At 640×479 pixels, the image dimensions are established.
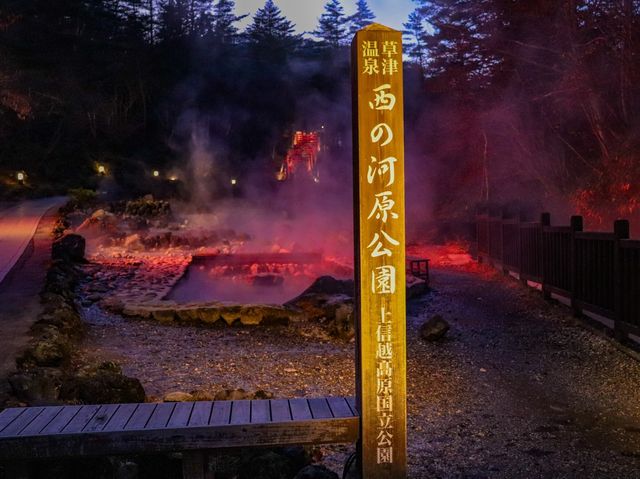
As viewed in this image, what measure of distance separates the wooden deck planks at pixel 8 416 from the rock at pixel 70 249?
10.3 m

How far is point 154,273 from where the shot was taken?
13.2m

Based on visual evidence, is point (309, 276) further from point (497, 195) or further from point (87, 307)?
point (497, 195)

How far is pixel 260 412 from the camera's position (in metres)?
3.21

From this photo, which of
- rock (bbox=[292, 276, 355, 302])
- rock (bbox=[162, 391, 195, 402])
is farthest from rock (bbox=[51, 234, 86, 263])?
rock (bbox=[162, 391, 195, 402])

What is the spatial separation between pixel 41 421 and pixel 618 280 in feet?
21.2

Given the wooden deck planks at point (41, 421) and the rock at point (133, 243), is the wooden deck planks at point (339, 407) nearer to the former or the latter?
the wooden deck planks at point (41, 421)

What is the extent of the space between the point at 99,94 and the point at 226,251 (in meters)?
22.0

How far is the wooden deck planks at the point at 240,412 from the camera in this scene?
120 inches

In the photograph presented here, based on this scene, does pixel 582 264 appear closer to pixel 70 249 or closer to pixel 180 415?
pixel 180 415

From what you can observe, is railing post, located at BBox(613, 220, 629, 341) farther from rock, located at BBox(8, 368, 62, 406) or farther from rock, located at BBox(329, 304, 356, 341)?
rock, located at BBox(8, 368, 62, 406)

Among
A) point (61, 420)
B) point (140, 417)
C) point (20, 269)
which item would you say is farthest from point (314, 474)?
point (20, 269)

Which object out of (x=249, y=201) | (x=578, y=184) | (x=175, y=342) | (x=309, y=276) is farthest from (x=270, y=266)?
(x=249, y=201)

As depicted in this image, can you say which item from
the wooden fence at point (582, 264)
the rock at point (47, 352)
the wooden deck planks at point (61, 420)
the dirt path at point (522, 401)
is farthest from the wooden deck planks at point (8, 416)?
the wooden fence at point (582, 264)

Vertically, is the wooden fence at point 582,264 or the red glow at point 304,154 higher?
the red glow at point 304,154
